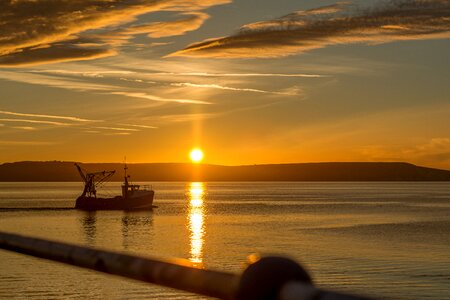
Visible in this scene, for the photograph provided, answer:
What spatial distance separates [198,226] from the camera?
12825 centimetres

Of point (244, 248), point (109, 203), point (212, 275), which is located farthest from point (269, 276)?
point (109, 203)

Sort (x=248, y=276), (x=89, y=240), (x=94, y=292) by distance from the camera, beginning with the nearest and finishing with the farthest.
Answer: (x=248, y=276)
(x=94, y=292)
(x=89, y=240)

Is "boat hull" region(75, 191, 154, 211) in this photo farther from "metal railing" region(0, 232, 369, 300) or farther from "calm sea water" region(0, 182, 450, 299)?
"metal railing" region(0, 232, 369, 300)

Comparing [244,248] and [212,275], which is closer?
[212,275]

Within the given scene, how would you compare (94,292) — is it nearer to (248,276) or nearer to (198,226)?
(248,276)

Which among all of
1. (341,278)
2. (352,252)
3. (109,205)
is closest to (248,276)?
(341,278)

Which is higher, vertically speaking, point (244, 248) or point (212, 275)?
point (212, 275)

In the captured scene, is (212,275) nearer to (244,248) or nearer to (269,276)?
(269,276)

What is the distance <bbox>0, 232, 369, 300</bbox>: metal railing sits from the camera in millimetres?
2013

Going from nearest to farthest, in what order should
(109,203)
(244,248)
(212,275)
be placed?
(212,275), (244,248), (109,203)

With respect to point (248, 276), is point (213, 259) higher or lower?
lower

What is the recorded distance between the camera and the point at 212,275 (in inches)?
95.1

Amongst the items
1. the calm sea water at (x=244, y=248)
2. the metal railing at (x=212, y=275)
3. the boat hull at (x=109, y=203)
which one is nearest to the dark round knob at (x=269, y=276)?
the metal railing at (x=212, y=275)

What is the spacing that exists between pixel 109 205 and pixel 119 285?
401 feet
